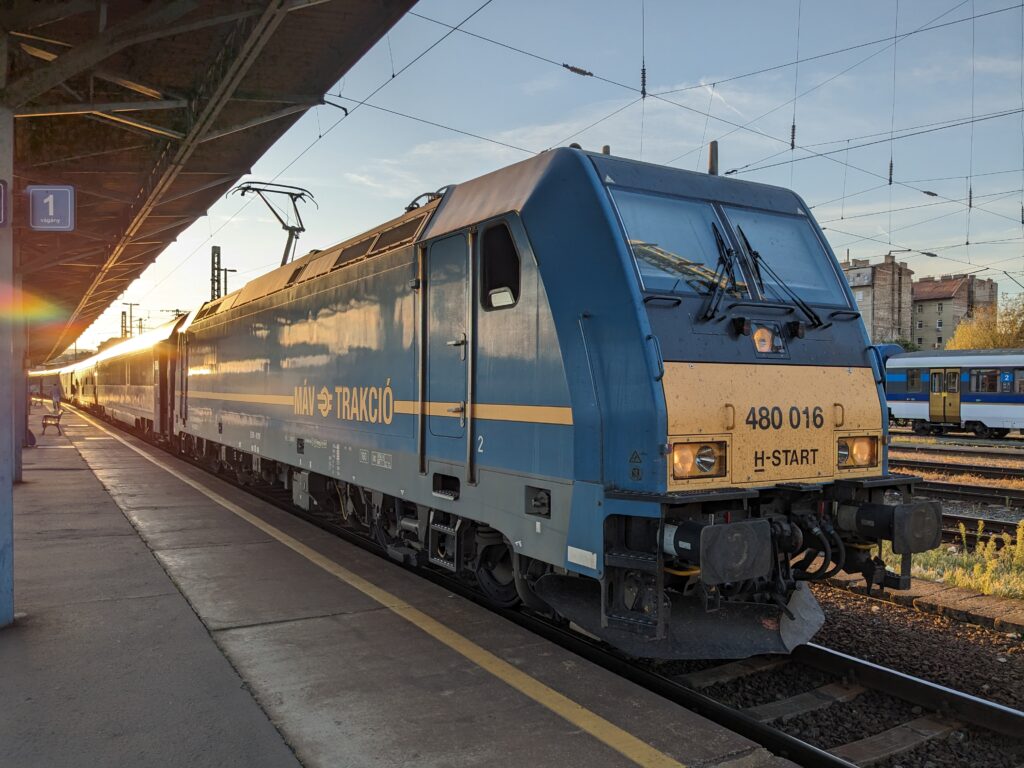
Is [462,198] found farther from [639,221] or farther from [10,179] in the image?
[10,179]

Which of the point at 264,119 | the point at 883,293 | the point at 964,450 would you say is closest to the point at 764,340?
the point at 264,119

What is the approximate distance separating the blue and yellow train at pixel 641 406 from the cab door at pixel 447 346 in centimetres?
2

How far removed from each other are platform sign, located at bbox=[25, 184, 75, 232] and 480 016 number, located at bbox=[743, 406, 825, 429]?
493 centimetres

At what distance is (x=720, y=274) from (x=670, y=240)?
39 centimetres

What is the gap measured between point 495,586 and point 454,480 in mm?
853

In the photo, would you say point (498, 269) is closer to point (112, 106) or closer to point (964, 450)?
point (112, 106)

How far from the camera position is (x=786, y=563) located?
15.7 feet

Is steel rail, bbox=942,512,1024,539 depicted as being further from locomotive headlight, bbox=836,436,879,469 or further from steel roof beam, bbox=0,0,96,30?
steel roof beam, bbox=0,0,96,30

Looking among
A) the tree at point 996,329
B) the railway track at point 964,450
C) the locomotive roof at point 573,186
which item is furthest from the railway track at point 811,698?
the tree at point 996,329

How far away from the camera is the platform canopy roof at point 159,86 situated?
6.50m

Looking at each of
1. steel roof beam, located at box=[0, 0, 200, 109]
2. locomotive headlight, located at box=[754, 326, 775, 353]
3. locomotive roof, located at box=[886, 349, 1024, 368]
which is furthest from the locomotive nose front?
locomotive roof, located at box=[886, 349, 1024, 368]

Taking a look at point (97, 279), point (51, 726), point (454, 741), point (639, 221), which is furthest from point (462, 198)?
point (97, 279)

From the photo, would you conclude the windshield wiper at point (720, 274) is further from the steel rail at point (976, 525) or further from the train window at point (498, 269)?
the steel rail at point (976, 525)

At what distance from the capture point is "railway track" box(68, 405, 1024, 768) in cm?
387
